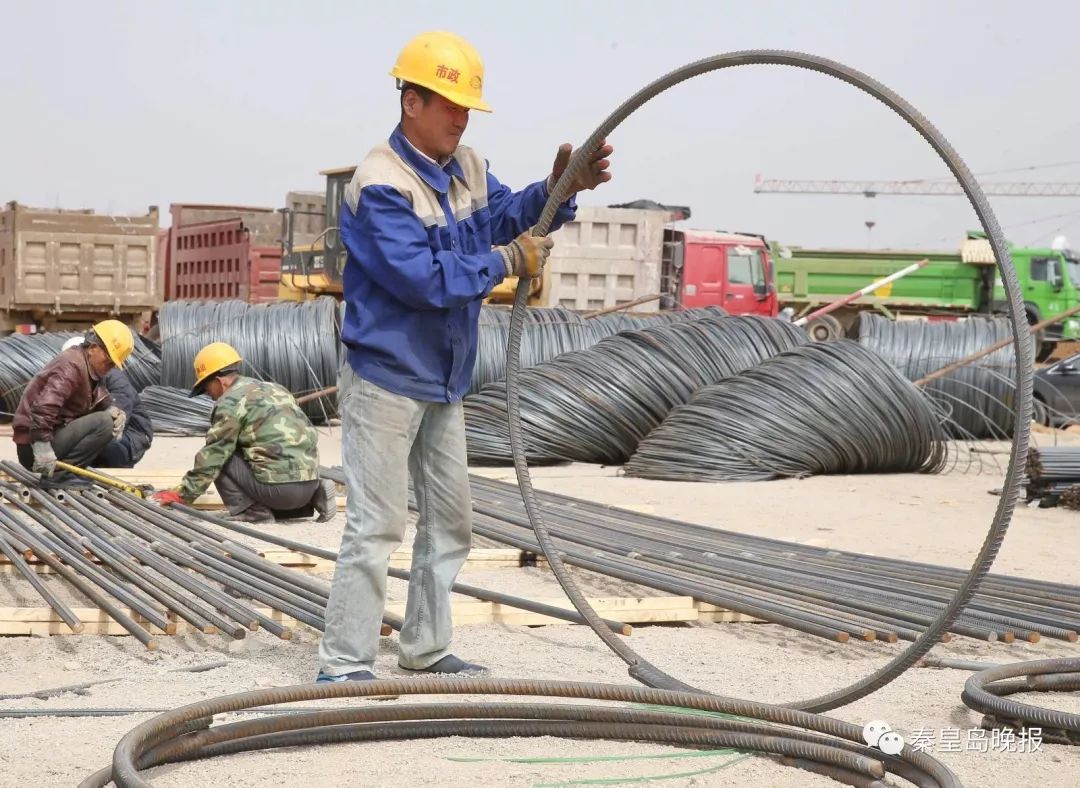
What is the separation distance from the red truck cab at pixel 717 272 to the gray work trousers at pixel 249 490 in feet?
50.7

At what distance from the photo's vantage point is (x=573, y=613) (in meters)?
5.60

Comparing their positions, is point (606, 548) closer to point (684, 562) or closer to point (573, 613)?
point (684, 562)

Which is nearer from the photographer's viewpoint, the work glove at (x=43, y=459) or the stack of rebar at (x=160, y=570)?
the stack of rebar at (x=160, y=570)

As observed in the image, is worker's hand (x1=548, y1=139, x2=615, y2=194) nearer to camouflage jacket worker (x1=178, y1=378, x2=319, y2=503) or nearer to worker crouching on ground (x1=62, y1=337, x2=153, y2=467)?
camouflage jacket worker (x1=178, y1=378, x2=319, y2=503)

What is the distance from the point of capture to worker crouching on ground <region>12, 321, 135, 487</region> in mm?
8648

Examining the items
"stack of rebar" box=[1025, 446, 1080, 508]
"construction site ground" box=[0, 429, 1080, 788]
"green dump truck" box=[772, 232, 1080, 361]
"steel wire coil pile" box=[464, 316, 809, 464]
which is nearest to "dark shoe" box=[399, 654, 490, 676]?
"construction site ground" box=[0, 429, 1080, 788]

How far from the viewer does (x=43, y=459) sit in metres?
8.59

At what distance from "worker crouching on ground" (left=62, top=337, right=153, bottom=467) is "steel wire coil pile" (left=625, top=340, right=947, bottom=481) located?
12.7 ft

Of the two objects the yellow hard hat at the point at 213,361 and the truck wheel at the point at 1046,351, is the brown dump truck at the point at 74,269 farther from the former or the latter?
the truck wheel at the point at 1046,351

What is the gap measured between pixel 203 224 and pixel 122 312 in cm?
587

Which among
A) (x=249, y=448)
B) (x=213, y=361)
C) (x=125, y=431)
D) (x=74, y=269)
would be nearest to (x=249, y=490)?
(x=249, y=448)

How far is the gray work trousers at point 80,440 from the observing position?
906 cm

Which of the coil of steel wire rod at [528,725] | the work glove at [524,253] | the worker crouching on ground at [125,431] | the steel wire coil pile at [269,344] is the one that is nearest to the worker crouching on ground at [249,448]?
the worker crouching on ground at [125,431]

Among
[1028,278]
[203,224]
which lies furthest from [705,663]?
[1028,278]
